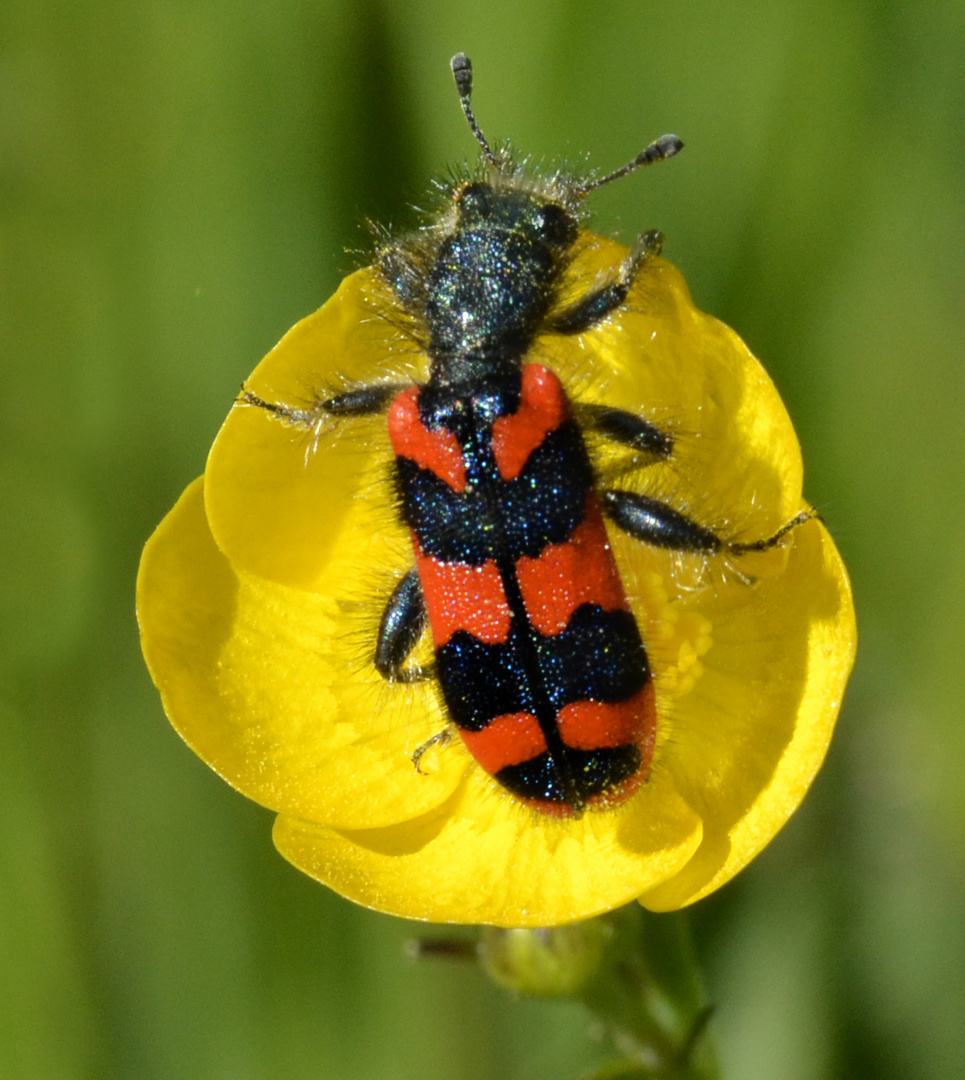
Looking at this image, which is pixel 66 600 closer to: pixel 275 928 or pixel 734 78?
pixel 275 928

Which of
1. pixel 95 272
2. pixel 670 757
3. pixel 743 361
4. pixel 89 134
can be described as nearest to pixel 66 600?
pixel 95 272

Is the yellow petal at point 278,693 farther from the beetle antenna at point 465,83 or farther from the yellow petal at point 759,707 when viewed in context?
the beetle antenna at point 465,83

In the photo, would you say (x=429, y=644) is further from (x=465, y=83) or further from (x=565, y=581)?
(x=465, y=83)

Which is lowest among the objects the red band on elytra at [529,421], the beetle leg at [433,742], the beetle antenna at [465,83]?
the beetle leg at [433,742]

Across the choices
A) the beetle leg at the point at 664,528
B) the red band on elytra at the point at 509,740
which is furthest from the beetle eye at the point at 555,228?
the red band on elytra at the point at 509,740

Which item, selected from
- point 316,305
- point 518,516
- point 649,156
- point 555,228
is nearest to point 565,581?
point 518,516

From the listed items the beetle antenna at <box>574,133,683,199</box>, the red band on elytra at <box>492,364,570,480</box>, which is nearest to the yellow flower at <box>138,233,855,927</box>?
the beetle antenna at <box>574,133,683,199</box>
